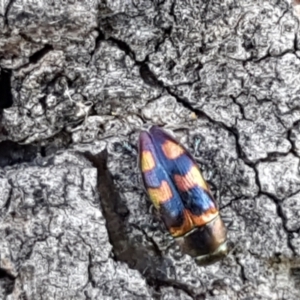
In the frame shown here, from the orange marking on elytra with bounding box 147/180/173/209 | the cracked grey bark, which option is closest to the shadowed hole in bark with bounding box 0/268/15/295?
the cracked grey bark

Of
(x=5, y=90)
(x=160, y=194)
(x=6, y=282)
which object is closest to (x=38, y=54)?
(x=5, y=90)

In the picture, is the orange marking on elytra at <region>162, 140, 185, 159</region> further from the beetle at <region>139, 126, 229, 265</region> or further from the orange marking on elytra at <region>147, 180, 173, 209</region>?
the orange marking on elytra at <region>147, 180, 173, 209</region>

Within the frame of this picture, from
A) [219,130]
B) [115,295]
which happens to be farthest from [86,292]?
[219,130]

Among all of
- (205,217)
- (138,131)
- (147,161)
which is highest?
(138,131)

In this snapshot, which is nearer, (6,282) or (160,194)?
(6,282)

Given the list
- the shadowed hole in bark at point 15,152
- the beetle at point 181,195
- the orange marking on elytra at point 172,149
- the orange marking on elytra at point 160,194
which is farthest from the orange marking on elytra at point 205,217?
the shadowed hole in bark at point 15,152

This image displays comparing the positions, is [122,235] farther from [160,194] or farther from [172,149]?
[172,149]
